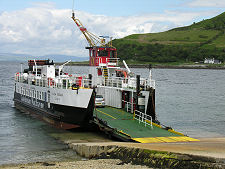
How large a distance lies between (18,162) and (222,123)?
24.8 metres

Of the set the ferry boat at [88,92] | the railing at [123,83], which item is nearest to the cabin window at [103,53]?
the ferry boat at [88,92]

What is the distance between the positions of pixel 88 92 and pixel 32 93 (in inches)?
483

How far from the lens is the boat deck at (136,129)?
2273 cm

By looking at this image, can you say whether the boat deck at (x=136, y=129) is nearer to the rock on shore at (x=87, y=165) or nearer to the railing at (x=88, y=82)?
the railing at (x=88, y=82)

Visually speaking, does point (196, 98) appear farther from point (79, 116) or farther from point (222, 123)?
point (79, 116)

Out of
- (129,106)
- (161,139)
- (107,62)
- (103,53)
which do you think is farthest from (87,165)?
(103,53)

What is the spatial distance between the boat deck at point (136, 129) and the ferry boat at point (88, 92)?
2.62 ft

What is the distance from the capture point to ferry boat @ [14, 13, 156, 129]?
92.6 ft

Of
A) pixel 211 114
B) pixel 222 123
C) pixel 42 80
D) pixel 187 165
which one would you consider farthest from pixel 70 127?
pixel 211 114

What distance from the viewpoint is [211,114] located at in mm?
44719

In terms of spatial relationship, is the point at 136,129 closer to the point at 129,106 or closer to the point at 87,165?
the point at 129,106

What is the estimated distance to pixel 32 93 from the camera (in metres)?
37.5

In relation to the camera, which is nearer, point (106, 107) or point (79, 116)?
point (79, 116)

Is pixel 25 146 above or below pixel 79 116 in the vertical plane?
below
